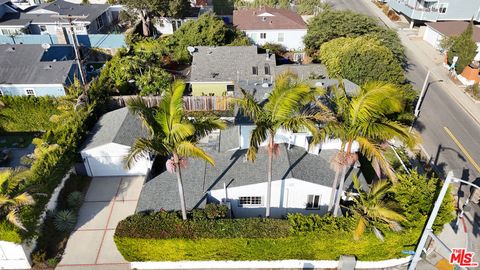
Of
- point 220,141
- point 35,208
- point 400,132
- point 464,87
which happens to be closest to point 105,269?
point 35,208

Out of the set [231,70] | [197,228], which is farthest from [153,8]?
[197,228]

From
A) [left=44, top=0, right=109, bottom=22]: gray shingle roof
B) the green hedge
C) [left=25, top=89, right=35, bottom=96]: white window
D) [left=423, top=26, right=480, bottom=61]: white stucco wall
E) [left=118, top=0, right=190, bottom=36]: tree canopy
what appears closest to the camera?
the green hedge

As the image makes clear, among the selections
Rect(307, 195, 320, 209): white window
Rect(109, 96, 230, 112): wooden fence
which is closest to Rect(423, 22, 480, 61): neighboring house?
Rect(109, 96, 230, 112): wooden fence

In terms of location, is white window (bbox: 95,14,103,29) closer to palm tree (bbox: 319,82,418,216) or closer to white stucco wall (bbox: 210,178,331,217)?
white stucco wall (bbox: 210,178,331,217)

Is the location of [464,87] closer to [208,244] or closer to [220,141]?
[220,141]

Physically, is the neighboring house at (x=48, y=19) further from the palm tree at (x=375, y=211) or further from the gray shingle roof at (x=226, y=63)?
the palm tree at (x=375, y=211)

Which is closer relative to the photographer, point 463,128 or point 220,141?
point 220,141

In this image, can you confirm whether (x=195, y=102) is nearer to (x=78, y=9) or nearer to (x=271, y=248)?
(x=271, y=248)
